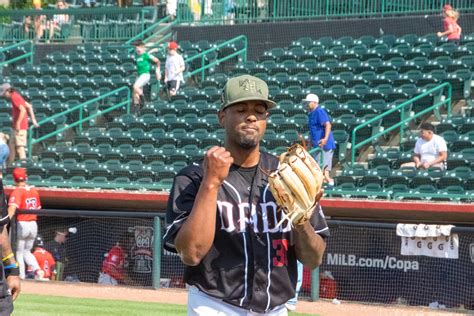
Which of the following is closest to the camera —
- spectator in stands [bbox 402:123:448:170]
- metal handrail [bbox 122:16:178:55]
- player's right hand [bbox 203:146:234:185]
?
player's right hand [bbox 203:146:234:185]

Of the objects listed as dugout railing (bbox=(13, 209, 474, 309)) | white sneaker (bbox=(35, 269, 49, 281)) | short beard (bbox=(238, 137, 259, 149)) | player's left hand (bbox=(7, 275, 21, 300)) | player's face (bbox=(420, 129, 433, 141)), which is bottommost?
white sneaker (bbox=(35, 269, 49, 281))

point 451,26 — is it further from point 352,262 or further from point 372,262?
point 372,262

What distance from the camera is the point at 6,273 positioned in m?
5.94

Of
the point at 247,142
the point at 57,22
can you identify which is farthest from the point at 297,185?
the point at 57,22

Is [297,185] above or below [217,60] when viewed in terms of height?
above

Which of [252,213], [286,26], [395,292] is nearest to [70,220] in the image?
[395,292]

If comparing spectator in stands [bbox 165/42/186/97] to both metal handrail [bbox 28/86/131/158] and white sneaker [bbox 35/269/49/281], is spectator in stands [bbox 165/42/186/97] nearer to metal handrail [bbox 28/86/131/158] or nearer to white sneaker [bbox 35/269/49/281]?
metal handrail [bbox 28/86/131/158]

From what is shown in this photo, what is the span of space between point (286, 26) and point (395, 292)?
37.4 feet

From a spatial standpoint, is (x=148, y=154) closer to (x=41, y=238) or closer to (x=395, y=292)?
(x=41, y=238)

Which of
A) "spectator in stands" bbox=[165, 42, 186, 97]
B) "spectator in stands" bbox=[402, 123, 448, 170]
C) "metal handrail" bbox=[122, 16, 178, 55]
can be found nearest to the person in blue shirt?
"spectator in stands" bbox=[402, 123, 448, 170]

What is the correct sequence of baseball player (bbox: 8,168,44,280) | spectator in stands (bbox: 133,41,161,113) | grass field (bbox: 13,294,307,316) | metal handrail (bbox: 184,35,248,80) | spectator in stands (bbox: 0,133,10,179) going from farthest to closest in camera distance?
1. metal handrail (bbox: 184,35,248,80)
2. spectator in stands (bbox: 133,41,161,113)
3. spectator in stands (bbox: 0,133,10,179)
4. baseball player (bbox: 8,168,44,280)
5. grass field (bbox: 13,294,307,316)

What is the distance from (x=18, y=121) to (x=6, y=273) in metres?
14.6

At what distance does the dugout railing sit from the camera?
39.8ft

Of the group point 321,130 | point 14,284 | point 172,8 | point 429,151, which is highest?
point 172,8
